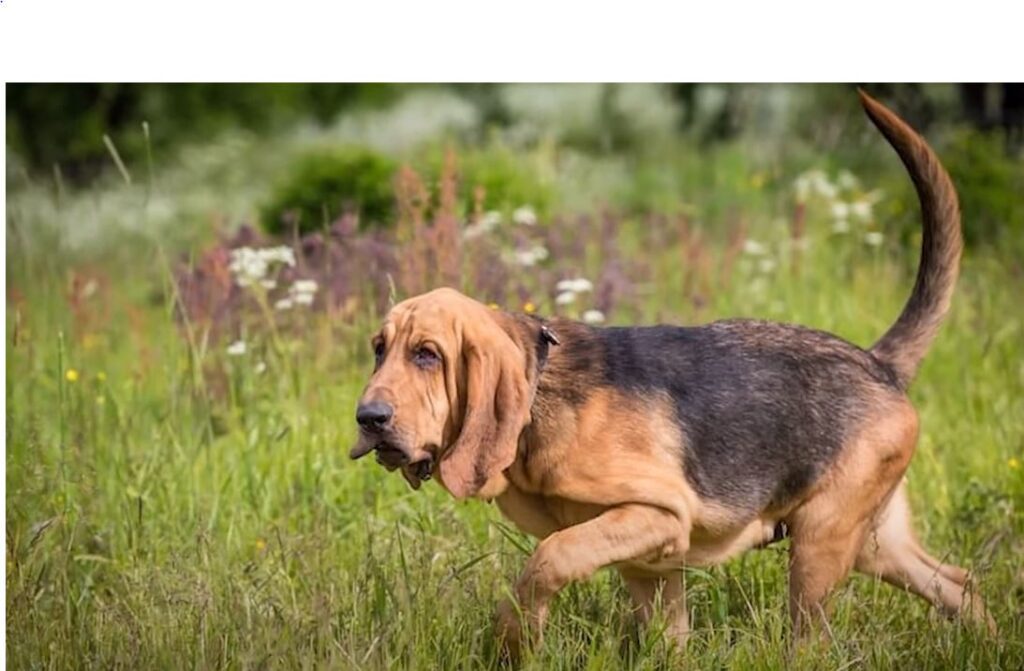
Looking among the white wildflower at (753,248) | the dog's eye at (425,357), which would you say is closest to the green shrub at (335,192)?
the white wildflower at (753,248)

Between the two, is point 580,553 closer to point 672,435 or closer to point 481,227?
point 672,435

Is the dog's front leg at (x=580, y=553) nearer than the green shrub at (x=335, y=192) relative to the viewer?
Yes

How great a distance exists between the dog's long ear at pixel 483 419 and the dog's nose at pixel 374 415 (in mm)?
322

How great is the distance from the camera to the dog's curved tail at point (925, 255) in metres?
5.89

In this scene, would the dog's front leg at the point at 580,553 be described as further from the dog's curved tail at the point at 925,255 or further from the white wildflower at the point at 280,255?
the white wildflower at the point at 280,255

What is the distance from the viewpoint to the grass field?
17.7ft

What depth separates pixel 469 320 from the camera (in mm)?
5090

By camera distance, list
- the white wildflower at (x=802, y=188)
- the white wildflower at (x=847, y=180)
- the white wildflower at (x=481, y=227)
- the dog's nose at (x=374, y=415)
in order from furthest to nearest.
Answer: the white wildflower at (x=847, y=180) < the white wildflower at (x=802, y=188) < the white wildflower at (x=481, y=227) < the dog's nose at (x=374, y=415)

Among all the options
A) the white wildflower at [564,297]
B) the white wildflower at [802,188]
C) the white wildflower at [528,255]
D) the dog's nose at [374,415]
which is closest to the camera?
the dog's nose at [374,415]

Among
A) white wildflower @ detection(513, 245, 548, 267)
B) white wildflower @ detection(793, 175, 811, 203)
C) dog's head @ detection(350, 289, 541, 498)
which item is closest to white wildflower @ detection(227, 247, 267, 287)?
white wildflower @ detection(513, 245, 548, 267)

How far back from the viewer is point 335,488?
6.99 meters

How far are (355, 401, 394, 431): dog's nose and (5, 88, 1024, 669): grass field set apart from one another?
0.66 m

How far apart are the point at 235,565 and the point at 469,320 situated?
1.70 m

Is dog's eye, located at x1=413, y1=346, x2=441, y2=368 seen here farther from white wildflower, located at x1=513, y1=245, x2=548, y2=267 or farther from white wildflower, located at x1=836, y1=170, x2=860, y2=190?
white wildflower, located at x1=836, y1=170, x2=860, y2=190
